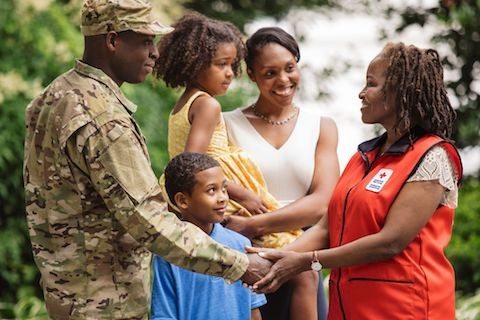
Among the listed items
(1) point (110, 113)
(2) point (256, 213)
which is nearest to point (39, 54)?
(2) point (256, 213)

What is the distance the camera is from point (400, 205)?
174 inches

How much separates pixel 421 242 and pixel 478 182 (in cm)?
597

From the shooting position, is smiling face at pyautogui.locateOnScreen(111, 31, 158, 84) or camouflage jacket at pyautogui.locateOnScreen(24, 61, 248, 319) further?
smiling face at pyautogui.locateOnScreen(111, 31, 158, 84)

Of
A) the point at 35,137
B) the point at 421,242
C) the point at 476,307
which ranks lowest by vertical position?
the point at 476,307

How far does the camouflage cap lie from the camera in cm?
436

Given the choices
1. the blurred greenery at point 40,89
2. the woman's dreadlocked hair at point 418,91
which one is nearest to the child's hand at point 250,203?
the woman's dreadlocked hair at point 418,91

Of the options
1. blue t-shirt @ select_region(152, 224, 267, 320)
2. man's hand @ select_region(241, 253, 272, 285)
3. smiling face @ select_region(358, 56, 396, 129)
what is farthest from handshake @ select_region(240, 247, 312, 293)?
smiling face @ select_region(358, 56, 396, 129)

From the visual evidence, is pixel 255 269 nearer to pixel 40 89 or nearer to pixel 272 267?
pixel 272 267

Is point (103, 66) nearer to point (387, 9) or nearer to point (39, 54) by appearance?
point (39, 54)

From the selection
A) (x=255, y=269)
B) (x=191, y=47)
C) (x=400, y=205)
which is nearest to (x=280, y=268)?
(x=255, y=269)

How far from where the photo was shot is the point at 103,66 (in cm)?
443

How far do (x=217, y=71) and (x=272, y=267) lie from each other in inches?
35.3

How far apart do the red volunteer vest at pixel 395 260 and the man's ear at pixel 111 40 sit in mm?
997

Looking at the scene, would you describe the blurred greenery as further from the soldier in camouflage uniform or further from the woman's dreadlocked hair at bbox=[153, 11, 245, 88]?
the soldier in camouflage uniform
